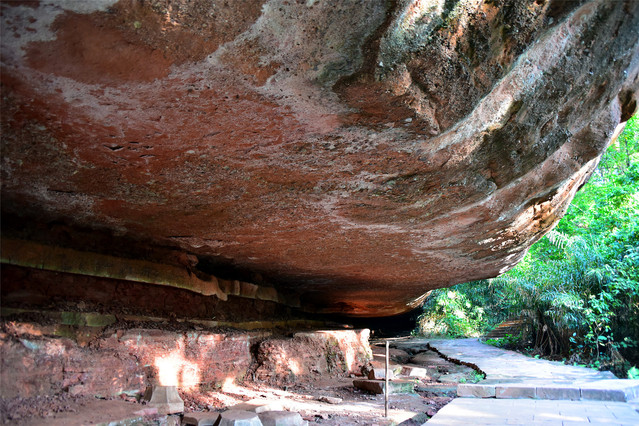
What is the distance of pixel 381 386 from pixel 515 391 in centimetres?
182

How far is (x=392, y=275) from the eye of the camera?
8.54 meters

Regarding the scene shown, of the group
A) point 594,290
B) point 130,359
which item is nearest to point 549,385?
point 130,359

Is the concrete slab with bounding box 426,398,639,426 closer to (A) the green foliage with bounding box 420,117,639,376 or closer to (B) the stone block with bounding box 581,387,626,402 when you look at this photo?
(B) the stone block with bounding box 581,387,626,402

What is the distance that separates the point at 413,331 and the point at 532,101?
1768 centimetres

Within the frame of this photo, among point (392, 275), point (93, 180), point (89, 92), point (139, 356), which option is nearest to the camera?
point (89, 92)

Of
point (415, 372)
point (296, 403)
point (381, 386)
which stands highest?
point (415, 372)

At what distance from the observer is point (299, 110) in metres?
2.70

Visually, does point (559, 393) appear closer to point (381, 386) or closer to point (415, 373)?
point (381, 386)

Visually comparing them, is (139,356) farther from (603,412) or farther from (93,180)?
(603,412)

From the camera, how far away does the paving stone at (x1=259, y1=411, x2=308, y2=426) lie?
4.03m

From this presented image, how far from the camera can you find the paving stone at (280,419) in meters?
4.03

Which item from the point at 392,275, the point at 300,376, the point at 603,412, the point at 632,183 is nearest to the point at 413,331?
the point at 632,183

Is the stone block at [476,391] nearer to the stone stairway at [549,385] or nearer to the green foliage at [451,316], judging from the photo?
the stone stairway at [549,385]

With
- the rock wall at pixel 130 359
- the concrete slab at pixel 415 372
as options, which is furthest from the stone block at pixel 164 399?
the concrete slab at pixel 415 372
